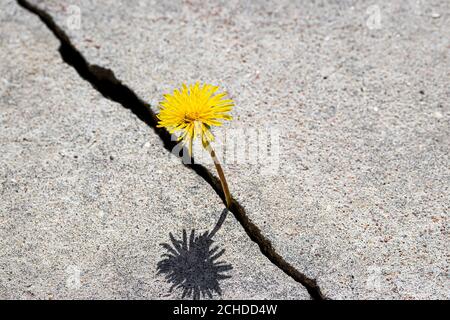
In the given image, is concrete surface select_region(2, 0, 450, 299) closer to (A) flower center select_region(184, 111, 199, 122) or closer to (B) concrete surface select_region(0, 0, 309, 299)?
(B) concrete surface select_region(0, 0, 309, 299)

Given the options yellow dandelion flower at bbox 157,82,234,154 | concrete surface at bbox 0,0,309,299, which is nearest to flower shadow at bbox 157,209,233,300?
concrete surface at bbox 0,0,309,299

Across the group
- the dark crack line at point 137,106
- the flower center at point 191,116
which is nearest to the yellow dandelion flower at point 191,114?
the flower center at point 191,116

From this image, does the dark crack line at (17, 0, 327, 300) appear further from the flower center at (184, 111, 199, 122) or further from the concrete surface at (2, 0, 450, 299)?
the flower center at (184, 111, 199, 122)

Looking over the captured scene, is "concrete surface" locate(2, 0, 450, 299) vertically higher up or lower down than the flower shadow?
higher up

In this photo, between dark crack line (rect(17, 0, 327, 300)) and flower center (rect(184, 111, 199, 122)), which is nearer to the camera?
flower center (rect(184, 111, 199, 122))
